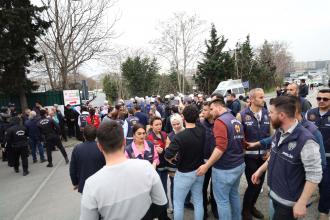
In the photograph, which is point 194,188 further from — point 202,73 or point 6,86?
point 202,73

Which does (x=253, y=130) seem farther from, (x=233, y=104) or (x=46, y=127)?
(x=46, y=127)

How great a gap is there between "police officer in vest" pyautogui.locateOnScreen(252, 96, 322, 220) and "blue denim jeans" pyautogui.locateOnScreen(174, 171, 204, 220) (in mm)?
1155

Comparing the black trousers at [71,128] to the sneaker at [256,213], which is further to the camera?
Result: the black trousers at [71,128]

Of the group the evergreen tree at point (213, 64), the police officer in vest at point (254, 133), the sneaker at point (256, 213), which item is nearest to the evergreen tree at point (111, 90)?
the evergreen tree at point (213, 64)

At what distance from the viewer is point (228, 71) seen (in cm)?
3972

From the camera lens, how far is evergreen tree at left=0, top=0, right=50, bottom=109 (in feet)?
44.8

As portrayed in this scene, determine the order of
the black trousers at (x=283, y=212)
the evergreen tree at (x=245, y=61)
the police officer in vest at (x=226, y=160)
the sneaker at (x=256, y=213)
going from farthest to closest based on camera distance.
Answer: the evergreen tree at (x=245, y=61) → the sneaker at (x=256, y=213) → the police officer in vest at (x=226, y=160) → the black trousers at (x=283, y=212)

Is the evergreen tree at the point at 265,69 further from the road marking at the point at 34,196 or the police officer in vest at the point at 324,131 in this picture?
the police officer in vest at the point at 324,131

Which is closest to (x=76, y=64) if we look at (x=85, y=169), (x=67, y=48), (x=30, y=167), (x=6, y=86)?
(x=67, y=48)

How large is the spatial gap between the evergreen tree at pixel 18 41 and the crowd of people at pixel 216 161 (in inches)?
428

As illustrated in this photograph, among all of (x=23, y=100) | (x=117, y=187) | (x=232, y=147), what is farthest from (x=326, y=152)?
(x=23, y=100)

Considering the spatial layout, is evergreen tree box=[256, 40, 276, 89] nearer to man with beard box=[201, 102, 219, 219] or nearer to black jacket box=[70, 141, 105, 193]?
man with beard box=[201, 102, 219, 219]

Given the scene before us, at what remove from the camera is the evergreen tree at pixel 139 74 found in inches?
1463

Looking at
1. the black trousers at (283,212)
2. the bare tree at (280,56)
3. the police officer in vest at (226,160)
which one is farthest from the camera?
the bare tree at (280,56)
